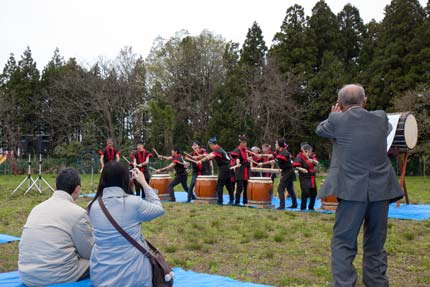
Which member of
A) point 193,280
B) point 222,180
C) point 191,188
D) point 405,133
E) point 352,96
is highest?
point 352,96

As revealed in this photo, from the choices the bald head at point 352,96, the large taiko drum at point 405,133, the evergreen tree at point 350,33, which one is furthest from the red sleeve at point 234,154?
the evergreen tree at point 350,33

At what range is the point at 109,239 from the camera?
14.2 feet

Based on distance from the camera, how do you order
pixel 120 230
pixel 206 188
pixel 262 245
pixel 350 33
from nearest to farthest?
pixel 120 230 → pixel 262 245 → pixel 206 188 → pixel 350 33

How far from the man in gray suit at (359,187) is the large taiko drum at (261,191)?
8.07 m

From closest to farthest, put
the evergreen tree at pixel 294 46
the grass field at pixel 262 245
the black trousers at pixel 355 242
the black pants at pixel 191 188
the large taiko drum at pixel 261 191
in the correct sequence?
the black trousers at pixel 355 242, the grass field at pixel 262 245, the large taiko drum at pixel 261 191, the black pants at pixel 191 188, the evergreen tree at pixel 294 46

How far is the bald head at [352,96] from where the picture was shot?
15.1ft

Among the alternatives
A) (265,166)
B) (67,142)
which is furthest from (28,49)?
(265,166)

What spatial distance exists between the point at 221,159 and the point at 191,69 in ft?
75.7

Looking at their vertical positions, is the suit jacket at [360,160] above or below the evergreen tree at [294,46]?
below

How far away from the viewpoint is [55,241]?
4551 mm

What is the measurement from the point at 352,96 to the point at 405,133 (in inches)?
321

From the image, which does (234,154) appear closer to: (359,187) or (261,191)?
(261,191)

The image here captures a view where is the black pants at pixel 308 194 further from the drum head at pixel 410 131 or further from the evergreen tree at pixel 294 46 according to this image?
the evergreen tree at pixel 294 46

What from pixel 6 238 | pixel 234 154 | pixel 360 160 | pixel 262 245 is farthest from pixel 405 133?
pixel 6 238
